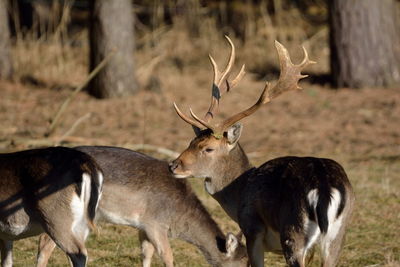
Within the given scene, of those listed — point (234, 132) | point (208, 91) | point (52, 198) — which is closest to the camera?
point (52, 198)

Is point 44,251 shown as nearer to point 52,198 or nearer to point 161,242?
point 161,242

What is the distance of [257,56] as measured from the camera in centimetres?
1784

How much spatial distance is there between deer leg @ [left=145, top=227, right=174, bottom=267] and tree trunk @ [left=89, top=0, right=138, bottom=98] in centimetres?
746

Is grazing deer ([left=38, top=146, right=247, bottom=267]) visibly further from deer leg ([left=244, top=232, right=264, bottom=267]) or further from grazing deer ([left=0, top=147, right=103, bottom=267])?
grazing deer ([left=0, top=147, right=103, bottom=267])

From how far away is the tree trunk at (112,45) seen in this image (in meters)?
14.7

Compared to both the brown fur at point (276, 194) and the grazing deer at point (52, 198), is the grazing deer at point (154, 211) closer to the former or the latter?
the brown fur at point (276, 194)

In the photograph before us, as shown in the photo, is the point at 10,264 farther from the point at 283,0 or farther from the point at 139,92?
the point at 283,0

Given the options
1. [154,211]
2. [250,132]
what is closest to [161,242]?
[154,211]

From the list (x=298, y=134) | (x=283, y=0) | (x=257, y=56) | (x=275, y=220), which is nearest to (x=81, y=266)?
(x=275, y=220)

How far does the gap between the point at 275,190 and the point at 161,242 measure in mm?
1265

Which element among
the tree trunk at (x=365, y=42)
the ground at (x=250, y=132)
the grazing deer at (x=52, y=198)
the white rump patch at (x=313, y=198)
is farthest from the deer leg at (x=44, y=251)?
the tree trunk at (x=365, y=42)

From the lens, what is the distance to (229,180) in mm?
7637

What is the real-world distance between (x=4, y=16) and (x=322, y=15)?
→ 26.9 ft

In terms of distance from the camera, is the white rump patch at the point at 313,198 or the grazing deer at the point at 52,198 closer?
the white rump patch at the point at 313,198
